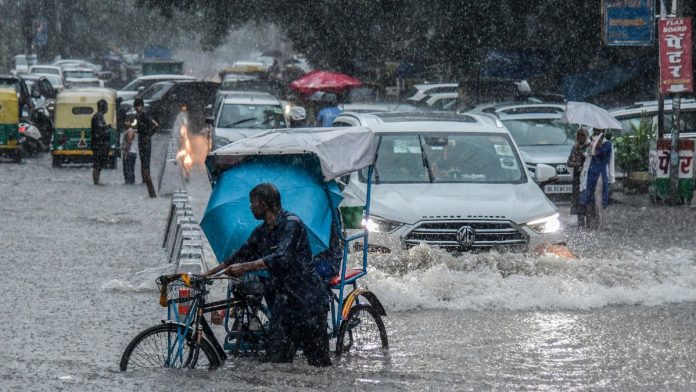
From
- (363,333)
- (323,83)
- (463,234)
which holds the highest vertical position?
(323,83)

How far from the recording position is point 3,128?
2802cm

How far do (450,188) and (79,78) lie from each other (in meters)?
40.9

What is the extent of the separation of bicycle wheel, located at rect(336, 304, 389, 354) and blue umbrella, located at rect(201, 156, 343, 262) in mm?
645

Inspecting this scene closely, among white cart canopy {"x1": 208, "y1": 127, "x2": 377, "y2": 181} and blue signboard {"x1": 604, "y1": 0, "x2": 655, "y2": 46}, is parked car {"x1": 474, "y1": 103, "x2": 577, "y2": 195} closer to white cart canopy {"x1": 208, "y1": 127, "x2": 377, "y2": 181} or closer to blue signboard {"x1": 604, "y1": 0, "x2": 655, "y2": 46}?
blue signboard {"x1": 604, "y1": 0, "x2": 655, "y2": 46}

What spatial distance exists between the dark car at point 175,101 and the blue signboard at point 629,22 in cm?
1661

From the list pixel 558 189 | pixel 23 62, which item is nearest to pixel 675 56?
pixel 558 189

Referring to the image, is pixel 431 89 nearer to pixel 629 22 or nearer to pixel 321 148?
pixel 629 22

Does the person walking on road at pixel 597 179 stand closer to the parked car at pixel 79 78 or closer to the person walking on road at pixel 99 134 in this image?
the person walking on road at pixel 99 134

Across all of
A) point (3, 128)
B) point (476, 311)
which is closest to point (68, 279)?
point (476, 311)

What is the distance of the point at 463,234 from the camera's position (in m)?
11.5

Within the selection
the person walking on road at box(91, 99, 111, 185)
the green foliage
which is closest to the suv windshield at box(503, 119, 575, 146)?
the green foliage

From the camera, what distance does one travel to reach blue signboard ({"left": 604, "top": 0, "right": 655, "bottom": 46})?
23328 millimetres

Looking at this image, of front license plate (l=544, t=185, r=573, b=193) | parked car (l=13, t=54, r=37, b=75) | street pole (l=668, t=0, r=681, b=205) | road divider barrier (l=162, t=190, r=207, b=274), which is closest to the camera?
road divider barrier (l=162, t=190, r=207, b=274)

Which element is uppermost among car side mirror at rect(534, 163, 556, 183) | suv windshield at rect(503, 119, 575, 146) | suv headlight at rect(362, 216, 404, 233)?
car side mirror at rect(534, 163, 556, 183)
